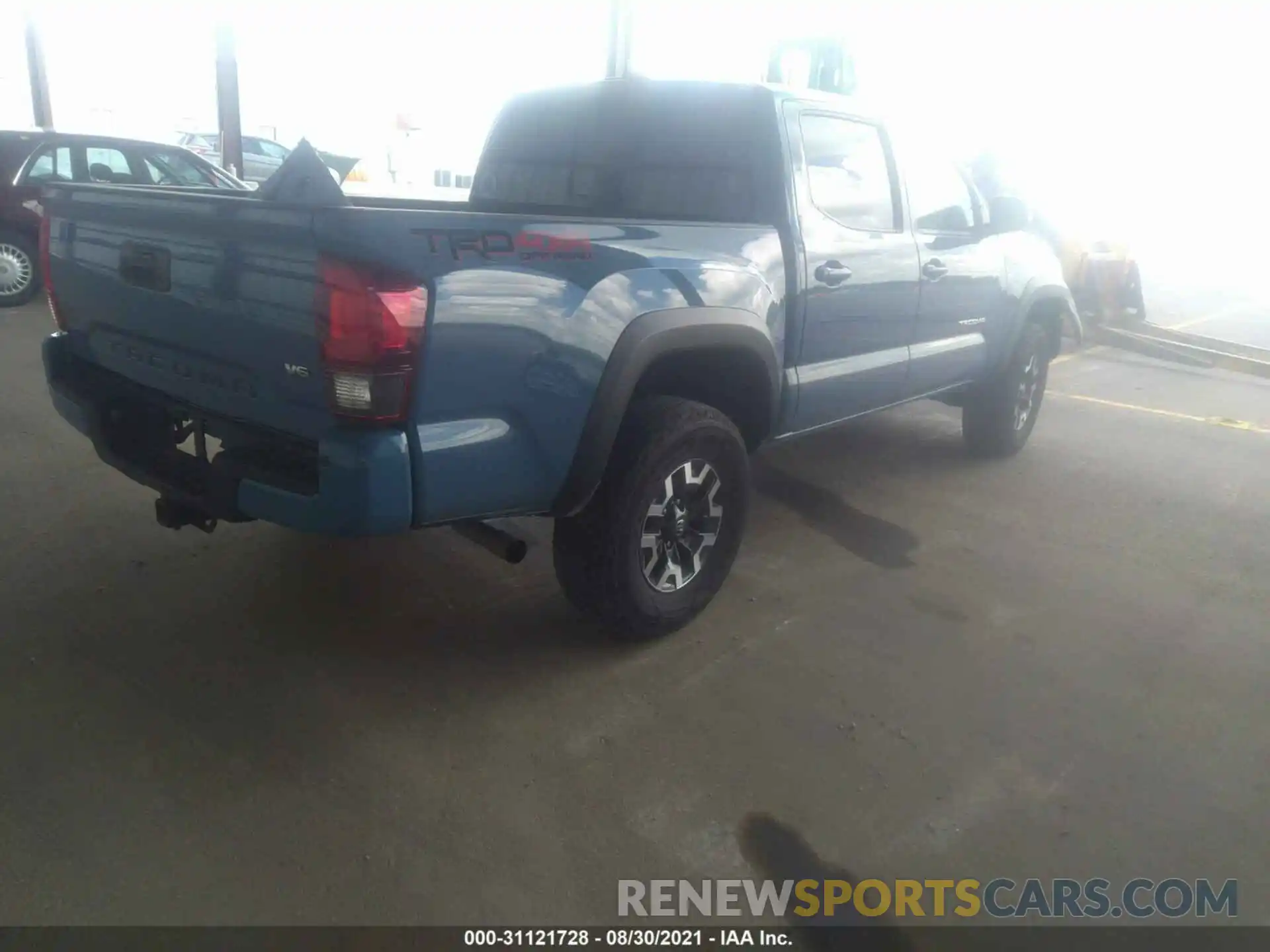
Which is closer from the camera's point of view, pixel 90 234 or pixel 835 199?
pixel 90 234

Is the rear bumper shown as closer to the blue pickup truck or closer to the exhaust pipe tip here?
the blue pickup truck

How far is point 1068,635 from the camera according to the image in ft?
11.9

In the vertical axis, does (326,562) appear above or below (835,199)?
below

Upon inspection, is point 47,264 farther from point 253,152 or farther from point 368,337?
point 253,152

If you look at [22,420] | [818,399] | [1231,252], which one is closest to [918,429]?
[818,399]

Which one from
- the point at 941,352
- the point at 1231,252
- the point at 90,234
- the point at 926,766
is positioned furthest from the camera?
the point at 1231,252

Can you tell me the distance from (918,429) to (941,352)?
6.00 ft

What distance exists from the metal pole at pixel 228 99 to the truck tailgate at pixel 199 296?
10.2m

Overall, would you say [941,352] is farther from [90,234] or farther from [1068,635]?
[90,234]

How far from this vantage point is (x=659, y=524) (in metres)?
3.26

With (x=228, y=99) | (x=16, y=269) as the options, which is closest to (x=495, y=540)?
(x=16, y=269)

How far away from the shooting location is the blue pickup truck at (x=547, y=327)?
2.39 meters

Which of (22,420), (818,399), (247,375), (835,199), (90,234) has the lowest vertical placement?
(22,420)

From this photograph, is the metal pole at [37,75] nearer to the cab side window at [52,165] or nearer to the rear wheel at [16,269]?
the rear wheel at [16,269]
